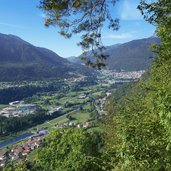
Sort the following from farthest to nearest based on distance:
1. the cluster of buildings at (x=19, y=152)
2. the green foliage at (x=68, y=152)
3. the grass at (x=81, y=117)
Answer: the grass at (x=81, y=117)
the cluster of buildings at (x=19, y=152)
the green foliage at (x=68, y=152)

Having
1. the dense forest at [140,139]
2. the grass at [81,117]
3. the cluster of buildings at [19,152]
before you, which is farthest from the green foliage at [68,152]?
the grass at [81,117]

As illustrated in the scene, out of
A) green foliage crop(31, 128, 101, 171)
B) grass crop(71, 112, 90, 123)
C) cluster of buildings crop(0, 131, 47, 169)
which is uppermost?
Result: green foliage crop(31, 128, 101, 171)

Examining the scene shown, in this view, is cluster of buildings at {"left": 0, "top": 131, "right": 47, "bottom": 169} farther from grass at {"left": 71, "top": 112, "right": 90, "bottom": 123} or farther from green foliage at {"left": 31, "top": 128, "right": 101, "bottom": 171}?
green foliage at {"left": 31, "top": 128, "right": 101, "bottom": 171}

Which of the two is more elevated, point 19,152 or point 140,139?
point 140,139

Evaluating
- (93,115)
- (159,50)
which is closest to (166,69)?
(159,50)

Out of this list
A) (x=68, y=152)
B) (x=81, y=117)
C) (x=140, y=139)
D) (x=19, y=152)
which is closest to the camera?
(x=140, y=139)

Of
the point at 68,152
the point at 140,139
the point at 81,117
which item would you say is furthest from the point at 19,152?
the point at 140,139

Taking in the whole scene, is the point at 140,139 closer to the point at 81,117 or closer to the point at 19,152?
the point at 19,152

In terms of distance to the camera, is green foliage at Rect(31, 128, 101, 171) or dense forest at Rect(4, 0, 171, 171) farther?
green foliage at Rect(31, 128, 101, 171)

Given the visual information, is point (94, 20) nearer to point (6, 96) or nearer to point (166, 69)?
point (166, 69)

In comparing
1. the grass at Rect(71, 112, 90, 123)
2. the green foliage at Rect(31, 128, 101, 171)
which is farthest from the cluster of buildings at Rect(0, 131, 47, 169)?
the green foliage at Rect(31, 128, 101, 171)

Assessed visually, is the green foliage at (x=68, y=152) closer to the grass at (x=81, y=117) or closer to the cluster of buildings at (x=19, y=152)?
the cluster of buildings at (x=19, y=152)
